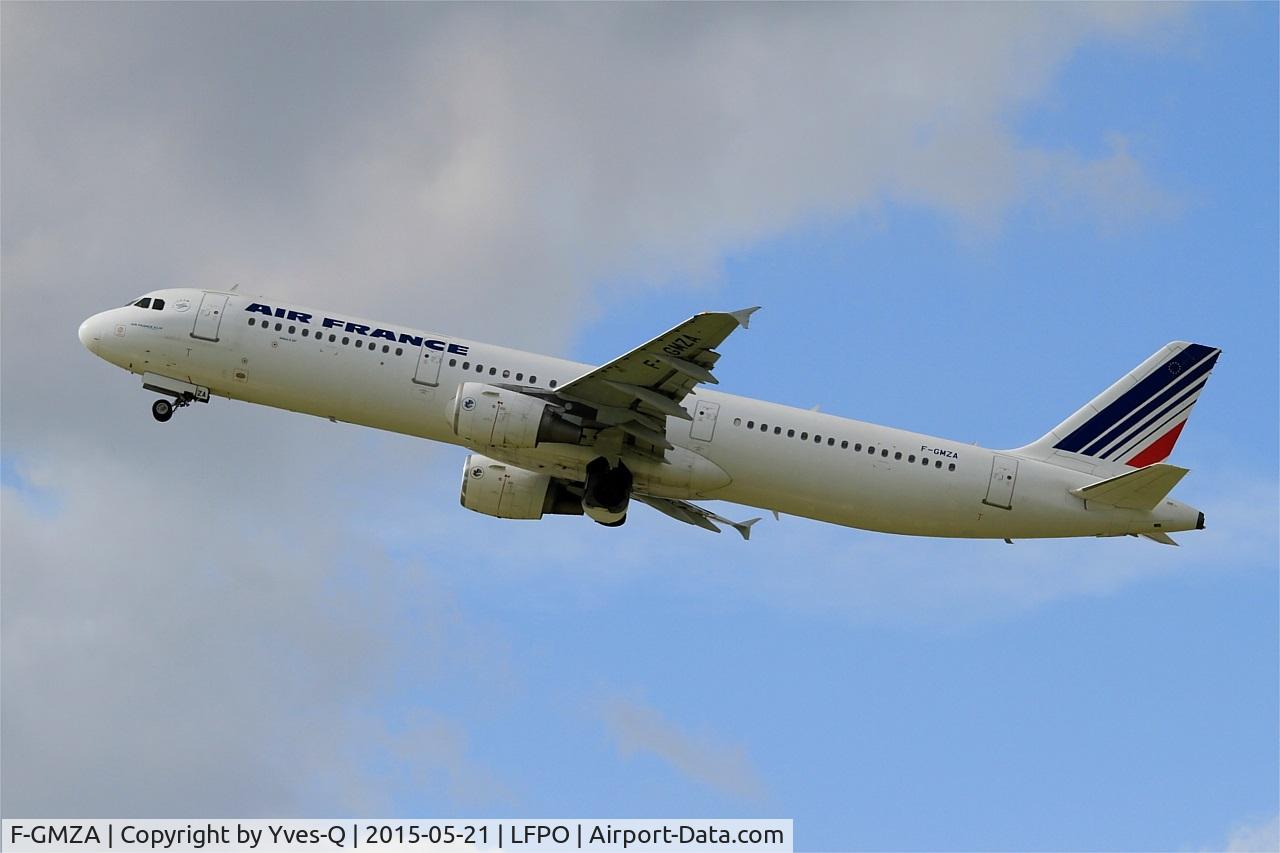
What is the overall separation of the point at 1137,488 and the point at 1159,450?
468cm

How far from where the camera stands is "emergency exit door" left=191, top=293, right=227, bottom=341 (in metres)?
50.1

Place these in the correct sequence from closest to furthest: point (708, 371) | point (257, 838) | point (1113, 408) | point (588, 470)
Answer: point (257, 838) < point (708, 371) < point (588, 470) < point (1113, 408)

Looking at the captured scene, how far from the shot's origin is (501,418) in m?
47.0

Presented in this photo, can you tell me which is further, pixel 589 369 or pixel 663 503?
pixel 663 503

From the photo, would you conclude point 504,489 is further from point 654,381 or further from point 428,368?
point 654,381

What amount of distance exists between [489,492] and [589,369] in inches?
236

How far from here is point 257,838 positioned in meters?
37.0

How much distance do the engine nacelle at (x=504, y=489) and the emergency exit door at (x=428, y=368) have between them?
4686 mm

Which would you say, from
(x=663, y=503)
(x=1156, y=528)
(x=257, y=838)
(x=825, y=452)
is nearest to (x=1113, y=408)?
(x=1156, y=528)

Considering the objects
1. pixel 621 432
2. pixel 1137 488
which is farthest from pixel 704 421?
pixel 1137 488

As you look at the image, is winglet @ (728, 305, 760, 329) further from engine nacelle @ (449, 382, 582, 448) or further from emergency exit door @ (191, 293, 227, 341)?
emergency exit door @ (191, 293, 227, 341)

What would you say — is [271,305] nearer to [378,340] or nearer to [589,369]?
[378,340]

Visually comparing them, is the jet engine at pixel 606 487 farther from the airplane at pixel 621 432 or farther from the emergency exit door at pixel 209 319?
the emergency exit door at pixel 209 319

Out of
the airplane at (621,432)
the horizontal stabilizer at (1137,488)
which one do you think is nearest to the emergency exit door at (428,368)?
the airplane at (621,432)
